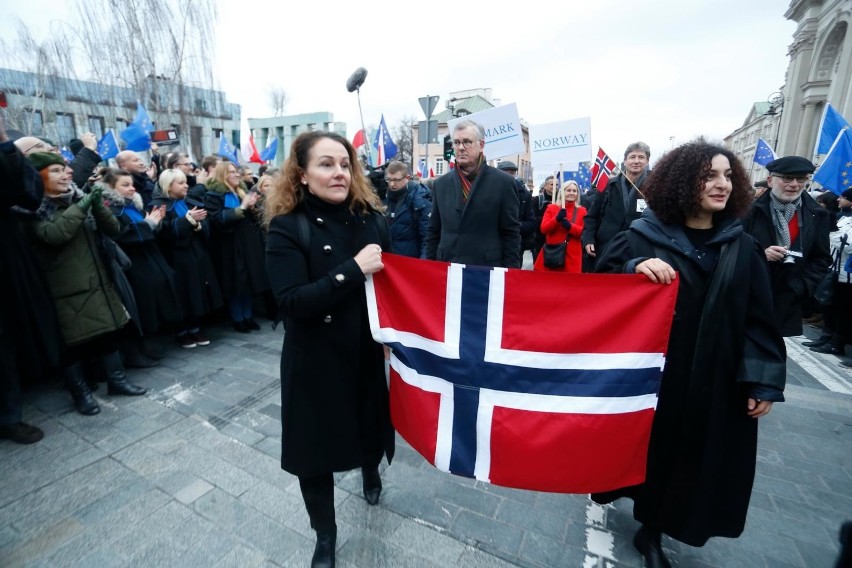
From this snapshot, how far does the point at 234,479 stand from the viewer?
2.69 meters

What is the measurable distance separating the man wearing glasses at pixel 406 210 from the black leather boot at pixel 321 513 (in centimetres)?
359

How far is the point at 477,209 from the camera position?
148 inches

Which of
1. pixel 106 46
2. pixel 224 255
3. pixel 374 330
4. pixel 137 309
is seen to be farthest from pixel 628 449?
pixel 106 46

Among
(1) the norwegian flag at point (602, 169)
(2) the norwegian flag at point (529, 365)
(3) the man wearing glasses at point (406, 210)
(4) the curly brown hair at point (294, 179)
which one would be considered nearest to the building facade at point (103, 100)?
(3) the man wearing glasses at point (406, 210)

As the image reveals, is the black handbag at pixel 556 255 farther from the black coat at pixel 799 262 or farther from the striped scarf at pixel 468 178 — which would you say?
the striped scarf at pixel 468 178

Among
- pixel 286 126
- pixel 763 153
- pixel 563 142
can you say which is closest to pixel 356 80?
pixel 563 142

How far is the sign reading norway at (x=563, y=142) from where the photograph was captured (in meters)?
5.27

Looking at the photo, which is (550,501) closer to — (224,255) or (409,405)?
(409,405)

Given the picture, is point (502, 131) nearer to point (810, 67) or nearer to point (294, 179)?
point (294, 179)

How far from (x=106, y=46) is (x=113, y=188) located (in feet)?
66.5

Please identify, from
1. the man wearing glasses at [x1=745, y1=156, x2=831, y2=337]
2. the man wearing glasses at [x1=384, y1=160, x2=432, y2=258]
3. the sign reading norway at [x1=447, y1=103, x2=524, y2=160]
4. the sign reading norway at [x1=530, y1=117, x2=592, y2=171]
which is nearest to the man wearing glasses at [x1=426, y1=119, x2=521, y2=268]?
the man wearing glasses at [x1=384, y1=160, x2=432, y2=258]

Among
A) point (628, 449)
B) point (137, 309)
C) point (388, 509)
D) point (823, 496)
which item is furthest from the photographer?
point (137, 309)

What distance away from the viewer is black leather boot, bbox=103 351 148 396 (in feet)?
12.4

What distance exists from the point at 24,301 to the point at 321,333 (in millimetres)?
2651
